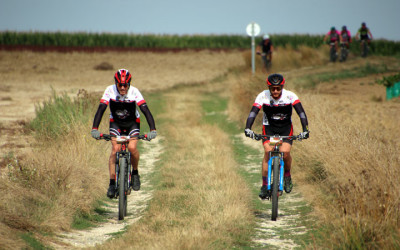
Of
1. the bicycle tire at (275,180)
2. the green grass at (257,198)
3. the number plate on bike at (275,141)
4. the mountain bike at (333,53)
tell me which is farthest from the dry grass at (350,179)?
the mountain bike at (333,53)

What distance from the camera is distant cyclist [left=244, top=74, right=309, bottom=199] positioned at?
8.72 meters

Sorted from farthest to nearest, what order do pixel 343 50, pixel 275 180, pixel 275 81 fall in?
pixel 343 50 < pixel 275 81 < pixel 275 180

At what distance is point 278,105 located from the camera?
8.87m

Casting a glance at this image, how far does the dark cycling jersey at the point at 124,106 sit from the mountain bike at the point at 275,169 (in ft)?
6.00

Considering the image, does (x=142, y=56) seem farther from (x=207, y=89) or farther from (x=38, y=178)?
(x=38, y=178)

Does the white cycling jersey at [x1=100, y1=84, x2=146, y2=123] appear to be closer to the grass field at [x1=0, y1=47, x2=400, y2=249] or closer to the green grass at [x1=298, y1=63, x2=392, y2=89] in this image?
the grass field at [x1=0, y1=47, x2=400, y2=249]

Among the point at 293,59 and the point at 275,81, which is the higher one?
the point at 293,59

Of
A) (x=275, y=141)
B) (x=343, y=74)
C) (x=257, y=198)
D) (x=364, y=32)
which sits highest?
(x=364, y=32)

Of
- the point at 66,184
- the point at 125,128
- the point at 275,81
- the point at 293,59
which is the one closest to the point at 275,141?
→ the point at 275,81

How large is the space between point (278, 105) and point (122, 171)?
2.58 m

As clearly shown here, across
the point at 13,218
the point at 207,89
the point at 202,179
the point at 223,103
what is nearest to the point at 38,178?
the point at 13,218

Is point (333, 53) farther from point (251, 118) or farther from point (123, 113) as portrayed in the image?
point (123, 113)

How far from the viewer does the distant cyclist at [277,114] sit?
8719mm

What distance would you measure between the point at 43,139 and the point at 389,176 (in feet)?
27.9
